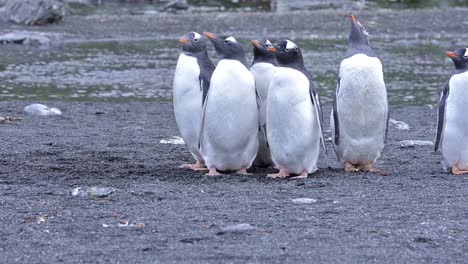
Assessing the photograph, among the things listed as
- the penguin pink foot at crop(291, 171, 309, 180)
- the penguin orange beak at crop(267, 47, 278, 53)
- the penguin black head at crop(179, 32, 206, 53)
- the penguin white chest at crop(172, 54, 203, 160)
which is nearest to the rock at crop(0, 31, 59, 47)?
the penguin black head at crop(179, 32, 206, 53)

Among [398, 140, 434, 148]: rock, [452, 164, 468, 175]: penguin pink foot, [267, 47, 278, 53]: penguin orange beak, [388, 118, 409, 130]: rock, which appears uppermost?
[267, 47, 278, 53]: penguin orange beak

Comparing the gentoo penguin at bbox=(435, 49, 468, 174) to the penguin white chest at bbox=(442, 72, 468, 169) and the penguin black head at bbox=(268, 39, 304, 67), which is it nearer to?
the penguin white chest at bbox=(442, 72, 468, 169)

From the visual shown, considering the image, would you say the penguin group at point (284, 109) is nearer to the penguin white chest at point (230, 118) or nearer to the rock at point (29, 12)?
the penguin white chest at point (230, 118)

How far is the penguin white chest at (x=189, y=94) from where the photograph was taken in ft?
26.1

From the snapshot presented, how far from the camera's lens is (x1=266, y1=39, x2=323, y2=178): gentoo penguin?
7438 mm

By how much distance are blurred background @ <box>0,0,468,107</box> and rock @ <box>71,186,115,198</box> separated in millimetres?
7027

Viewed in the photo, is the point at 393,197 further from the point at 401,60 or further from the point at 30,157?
the point at 401,60

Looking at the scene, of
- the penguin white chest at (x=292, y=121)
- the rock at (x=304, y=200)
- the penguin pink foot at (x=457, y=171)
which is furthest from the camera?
the penguin pink foot at (x=457, y=171)

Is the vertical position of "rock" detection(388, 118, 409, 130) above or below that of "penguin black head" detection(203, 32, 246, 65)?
below

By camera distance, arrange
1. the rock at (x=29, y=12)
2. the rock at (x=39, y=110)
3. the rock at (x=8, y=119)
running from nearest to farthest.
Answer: the rock at (x=8, y=119)
the rock at (x=39, y=110)
the rock at (x=29, y=12)

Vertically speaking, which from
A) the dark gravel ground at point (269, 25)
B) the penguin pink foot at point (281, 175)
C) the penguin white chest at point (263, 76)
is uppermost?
the penguin white chest at point (263, 76)

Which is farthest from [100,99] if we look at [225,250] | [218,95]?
[225,250]

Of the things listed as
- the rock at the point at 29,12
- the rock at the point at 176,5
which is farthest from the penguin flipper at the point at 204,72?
the rock at the point at 176,5

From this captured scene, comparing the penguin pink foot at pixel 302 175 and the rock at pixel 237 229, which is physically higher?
the rock at pixel 237 229
